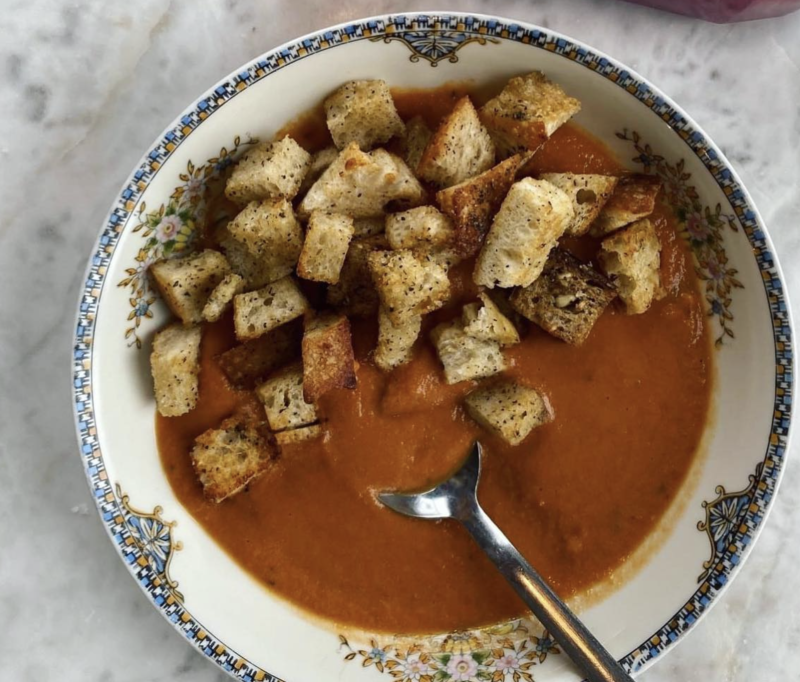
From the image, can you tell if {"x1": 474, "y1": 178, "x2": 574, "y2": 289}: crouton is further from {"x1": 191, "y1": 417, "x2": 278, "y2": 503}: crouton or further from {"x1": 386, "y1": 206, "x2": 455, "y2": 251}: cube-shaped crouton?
{"x1": 191, "y1": 417, "x2": 278, "y2": 503}: crouton

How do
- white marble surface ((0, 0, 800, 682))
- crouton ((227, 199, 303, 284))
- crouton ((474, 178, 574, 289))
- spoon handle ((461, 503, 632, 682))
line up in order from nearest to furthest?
crouton ((474, 178, 574, 289)) < crouton ((227, 199, 303, 284)) < spoon handle ((461, 503, 632, 682)) < white marble surface ((0, 0, 800, 682))

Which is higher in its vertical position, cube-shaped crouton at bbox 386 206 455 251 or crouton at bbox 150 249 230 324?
crouton at bbox 150 249 230 324

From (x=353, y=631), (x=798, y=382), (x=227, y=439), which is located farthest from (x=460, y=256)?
(x=353, y=631)

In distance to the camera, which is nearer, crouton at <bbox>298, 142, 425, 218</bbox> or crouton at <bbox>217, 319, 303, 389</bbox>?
crouton at <bbox>298, 142, 425, 218</bbox>

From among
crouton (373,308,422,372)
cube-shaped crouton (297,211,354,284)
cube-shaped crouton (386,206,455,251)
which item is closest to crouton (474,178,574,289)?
cube-shaped crouton (386,206,455,251)

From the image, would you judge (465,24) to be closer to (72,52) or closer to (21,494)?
(72,52)

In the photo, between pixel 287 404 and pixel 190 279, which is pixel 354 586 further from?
pixel 190 279

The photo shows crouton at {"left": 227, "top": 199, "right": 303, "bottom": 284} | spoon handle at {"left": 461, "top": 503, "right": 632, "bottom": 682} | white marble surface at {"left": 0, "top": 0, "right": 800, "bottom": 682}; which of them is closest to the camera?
crouton at {"left": 227, "top": 199, "right": 303, "bottom": 284}

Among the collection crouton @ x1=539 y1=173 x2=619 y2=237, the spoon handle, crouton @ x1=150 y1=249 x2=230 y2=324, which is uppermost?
crouton @ x1=150 y1=249 x2=230 y2=324
